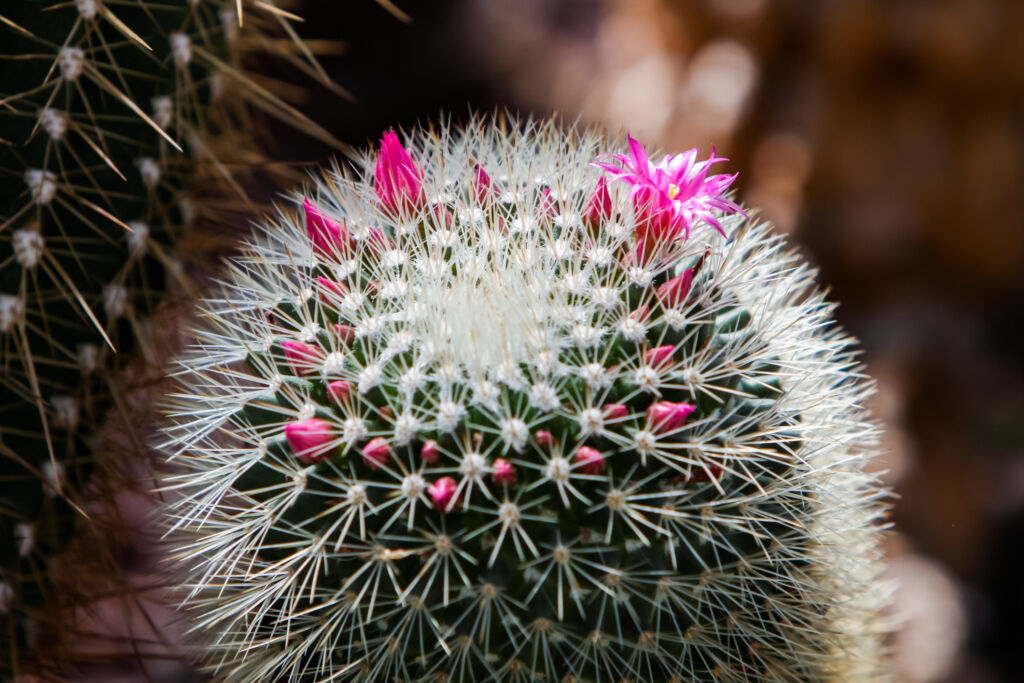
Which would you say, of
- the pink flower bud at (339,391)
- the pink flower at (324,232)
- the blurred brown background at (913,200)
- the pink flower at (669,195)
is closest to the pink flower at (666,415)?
the pink flower at (669,195)

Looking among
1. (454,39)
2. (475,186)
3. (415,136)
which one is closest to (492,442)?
(475,186)

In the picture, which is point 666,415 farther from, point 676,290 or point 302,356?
point 302,356

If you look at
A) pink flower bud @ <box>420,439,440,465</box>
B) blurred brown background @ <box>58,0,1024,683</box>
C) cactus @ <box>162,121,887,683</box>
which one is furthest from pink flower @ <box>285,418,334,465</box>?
blurred brown background @ <box>58,0,1024,683</box>

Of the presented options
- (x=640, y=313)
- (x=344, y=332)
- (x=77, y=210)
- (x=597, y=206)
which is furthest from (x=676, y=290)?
(x=77, y=210)

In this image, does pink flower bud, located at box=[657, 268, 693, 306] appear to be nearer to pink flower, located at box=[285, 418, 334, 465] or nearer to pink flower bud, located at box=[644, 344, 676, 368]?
pink flower bud, located at box=[644, 344, 676, 368]

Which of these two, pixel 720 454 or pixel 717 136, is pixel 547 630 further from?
pixel 717 136
